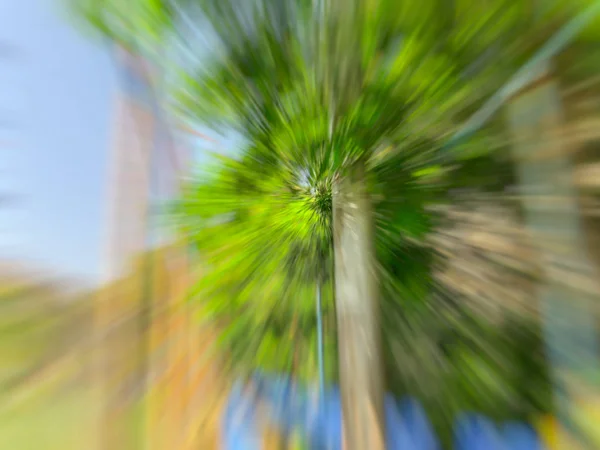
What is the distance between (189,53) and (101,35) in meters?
0.08

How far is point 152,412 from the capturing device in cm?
38

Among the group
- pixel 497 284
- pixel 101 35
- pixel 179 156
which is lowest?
pixel 497 284

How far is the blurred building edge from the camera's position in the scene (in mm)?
365

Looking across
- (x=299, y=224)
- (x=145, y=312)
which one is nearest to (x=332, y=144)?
(x=299, y=224)

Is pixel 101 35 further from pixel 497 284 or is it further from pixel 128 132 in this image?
pixel 497 284

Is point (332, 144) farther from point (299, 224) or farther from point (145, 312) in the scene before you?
point (145, 312)

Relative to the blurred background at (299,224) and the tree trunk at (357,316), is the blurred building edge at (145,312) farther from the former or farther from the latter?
the tree trunk at (357,316)

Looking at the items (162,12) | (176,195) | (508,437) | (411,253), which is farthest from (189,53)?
(508,437)

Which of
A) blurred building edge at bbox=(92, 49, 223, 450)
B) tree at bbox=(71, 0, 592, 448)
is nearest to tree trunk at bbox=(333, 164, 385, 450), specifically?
tree at bbox=(71, 0, 592, 448)

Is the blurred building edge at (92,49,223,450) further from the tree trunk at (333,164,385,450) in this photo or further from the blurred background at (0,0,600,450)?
the tree trunk at (333,164,385,450)

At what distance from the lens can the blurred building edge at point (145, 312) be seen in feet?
1.20

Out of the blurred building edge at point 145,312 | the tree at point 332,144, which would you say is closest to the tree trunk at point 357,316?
the tree at point 332,144

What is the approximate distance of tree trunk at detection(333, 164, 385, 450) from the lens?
0.36 metres

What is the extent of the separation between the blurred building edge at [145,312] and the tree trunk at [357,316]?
14cm
